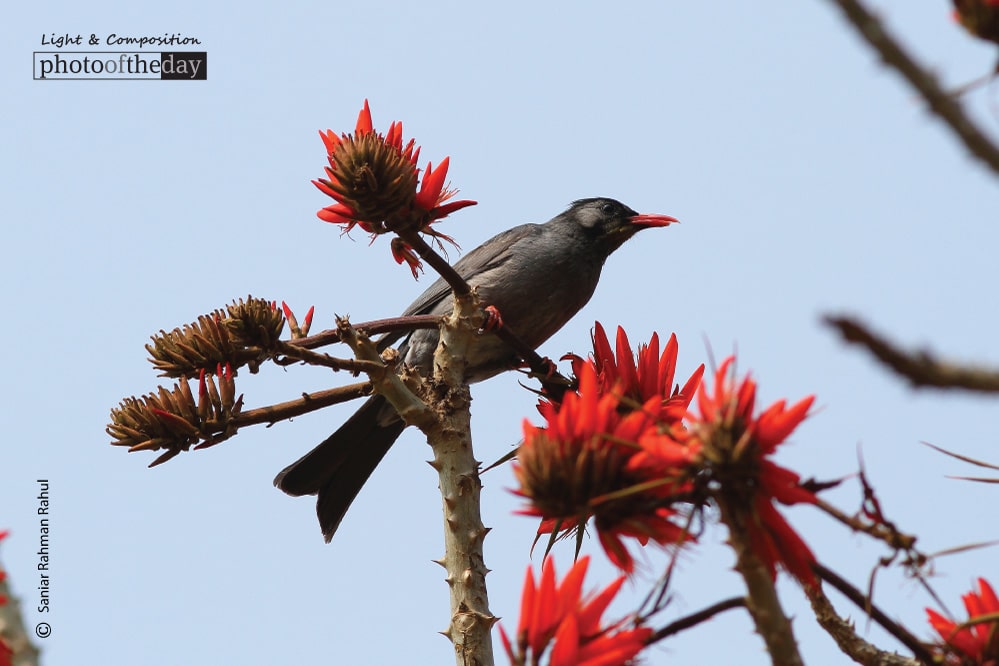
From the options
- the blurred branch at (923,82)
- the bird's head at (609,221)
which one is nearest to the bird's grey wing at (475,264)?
the bird's head at (609,221)

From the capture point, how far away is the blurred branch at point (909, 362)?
970mm

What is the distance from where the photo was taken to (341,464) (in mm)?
5750

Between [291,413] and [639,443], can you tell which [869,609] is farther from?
[291,413]

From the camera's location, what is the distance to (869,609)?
1934 millimetres

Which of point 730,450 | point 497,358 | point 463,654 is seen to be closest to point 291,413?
point 463,654

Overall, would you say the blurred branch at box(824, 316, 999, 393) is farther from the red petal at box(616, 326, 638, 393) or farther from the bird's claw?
the bird's claw

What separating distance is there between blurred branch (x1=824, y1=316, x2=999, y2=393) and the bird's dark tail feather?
4735 millimetres

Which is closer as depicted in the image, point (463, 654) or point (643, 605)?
point (643, 605)

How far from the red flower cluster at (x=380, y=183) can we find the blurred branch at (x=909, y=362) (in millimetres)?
2485

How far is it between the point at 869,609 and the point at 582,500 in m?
0.52

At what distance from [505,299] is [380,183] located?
9.71 ft

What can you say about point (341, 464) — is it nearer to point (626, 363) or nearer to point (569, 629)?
point (626, 363)

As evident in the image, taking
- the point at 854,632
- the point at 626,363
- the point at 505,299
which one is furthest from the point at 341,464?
the point at 854,632

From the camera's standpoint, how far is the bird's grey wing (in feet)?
21.7
